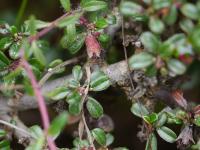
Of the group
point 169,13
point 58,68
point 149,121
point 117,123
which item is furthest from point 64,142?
point 169,13

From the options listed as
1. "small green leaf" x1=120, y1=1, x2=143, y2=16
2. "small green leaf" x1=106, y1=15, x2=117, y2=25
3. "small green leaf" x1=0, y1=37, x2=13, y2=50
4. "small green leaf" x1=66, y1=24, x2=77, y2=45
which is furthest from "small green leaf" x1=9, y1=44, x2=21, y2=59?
"small green leaf" x1=120, y1=1, x2=143, y2=16

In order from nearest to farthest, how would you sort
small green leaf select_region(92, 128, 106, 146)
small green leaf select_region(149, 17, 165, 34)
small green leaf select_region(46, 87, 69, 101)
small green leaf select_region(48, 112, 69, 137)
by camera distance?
1. small green leaf select_region(48, 112, 69, 137)
2. small green leaf select_region(149, 17, 165, 34)
3. small green leaf select_region(46, 87, 69, 101)
4. small green leaf select_region(92, 128, 106, 146)

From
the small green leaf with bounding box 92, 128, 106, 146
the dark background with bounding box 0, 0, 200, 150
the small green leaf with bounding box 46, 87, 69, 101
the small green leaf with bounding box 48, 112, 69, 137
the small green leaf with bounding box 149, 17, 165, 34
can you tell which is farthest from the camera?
the dark background with bounding box 0, 0, 200, 150

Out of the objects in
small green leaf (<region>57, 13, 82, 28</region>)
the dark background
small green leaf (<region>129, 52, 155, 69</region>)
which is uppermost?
small green leaf (<region>57, 13, 82, 28</region>)

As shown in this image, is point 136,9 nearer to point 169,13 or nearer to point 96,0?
point 169,13

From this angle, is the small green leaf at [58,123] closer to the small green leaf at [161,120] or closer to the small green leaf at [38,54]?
the small green leaf at [38,54]

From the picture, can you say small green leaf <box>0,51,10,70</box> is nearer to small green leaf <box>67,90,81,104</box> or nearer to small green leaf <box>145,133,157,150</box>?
small green leaf <box>67,90,81,104</box>

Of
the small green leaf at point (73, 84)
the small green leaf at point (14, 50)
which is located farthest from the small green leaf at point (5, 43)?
the small green leaf at point (73, 84)

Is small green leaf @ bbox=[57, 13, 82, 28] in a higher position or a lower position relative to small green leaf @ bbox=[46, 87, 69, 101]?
higher

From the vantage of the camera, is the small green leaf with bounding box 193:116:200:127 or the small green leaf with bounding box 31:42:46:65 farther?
the small green leaf with bounding box 193:116:200:127
